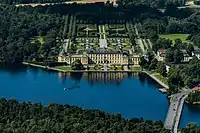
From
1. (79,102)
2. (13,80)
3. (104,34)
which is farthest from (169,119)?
(104,34)

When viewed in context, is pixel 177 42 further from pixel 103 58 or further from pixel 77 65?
pixel 77 65

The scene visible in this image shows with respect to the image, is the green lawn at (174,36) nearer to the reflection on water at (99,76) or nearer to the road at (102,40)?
the road at (102,40)

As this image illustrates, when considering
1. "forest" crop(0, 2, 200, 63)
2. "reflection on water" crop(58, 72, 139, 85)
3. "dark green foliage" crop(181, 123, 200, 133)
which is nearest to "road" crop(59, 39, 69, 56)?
"forest" crop(0, 2, 200, 63)

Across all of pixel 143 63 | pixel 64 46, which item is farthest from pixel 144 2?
pixel 143 63

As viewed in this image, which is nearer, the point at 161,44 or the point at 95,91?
the point at 95,91

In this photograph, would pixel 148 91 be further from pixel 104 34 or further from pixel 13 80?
pixel 104 34
